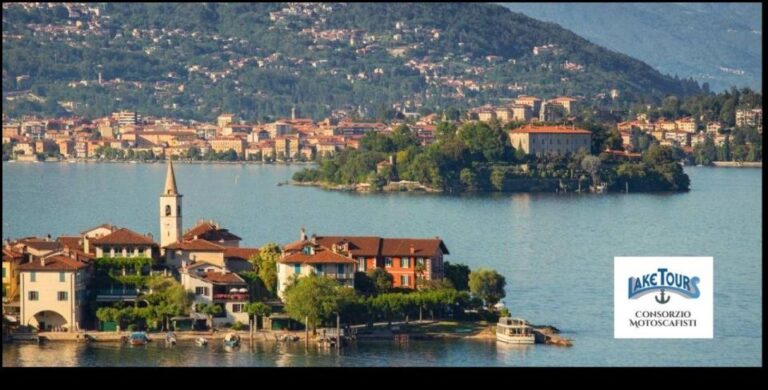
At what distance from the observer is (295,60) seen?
2243 inches

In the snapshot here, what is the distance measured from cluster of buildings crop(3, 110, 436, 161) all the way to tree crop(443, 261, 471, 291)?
2133 centimetres

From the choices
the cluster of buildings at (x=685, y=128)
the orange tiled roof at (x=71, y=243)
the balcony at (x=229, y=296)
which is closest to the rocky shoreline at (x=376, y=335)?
the balcony at (x=229, y=296)

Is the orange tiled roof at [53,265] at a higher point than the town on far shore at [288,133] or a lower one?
lower

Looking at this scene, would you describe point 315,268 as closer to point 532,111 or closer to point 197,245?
point 197,245

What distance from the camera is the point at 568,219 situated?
68.4 ft

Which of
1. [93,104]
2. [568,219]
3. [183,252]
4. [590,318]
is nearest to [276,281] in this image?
[183,252]

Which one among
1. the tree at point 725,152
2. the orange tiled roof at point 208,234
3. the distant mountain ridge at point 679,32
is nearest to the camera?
the orange tiled roof at point 208,234

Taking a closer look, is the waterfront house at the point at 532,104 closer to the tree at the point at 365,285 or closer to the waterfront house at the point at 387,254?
the waterfront house at the point at 387,254

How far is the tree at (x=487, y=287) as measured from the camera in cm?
Answer: 1187

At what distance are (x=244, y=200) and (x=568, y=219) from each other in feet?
11.6

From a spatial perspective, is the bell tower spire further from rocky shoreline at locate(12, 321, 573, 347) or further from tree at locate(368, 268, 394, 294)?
rocky shoreline at locate(12, 321, 573, 347)

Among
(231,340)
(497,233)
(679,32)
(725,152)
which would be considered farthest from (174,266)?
(679,32)

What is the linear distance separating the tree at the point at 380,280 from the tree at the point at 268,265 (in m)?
0.43

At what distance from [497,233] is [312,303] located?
7.61m
